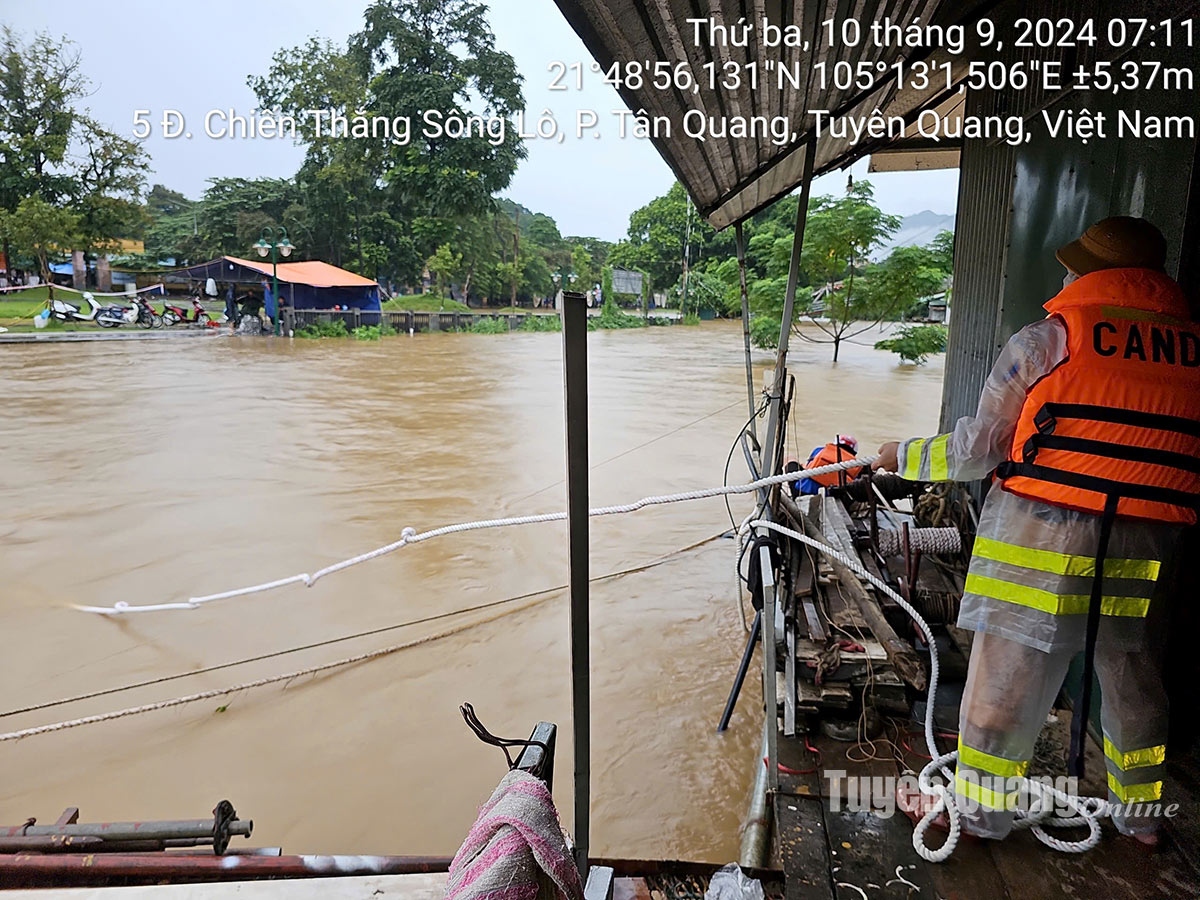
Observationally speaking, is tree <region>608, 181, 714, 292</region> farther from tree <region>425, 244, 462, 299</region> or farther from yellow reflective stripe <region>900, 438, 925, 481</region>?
yellow reflective stripe <region>900, 438, 925, 481</region>

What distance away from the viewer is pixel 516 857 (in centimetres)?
86

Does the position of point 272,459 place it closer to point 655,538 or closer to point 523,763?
point 655,538

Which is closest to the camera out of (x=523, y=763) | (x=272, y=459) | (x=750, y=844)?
(x=523, y=763)

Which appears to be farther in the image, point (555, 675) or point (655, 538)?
point (655, 538)

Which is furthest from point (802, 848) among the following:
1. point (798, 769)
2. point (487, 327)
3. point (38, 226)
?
point (38, 226)

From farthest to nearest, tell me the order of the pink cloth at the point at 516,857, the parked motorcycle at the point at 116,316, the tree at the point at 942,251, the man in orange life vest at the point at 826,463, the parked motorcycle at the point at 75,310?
the parked motorcycle at the point at 116,316
the parked motorcycle at the point at 75,310
the tree at the point at 942,251
the man in orange life vest at the point at 826,463
the pink cloth at the point at 516,857

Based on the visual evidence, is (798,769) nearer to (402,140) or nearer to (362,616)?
(362,616)

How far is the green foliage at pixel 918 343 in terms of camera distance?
16234 mm

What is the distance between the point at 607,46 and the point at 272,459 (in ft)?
29.9

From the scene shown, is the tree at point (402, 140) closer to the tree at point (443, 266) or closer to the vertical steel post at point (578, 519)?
the tree at point (443, 266)

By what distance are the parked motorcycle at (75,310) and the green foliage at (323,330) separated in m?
7.18

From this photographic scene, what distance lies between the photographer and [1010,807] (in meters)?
1.97

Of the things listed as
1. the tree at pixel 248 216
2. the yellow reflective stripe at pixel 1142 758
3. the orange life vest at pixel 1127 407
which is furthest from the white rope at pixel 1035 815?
the tree at pixel 248 216

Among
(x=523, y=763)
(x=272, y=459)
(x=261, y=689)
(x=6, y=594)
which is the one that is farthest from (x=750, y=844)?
(x=272, y=459)
